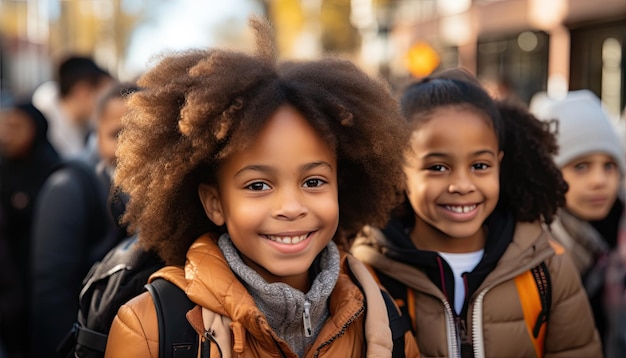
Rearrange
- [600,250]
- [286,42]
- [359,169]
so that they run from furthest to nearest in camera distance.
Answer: [286,42]
[600,250]
[359,169]

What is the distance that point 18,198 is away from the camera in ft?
17.3

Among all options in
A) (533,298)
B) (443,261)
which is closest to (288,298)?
(443,261)

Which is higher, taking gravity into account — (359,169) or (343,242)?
(359,169)

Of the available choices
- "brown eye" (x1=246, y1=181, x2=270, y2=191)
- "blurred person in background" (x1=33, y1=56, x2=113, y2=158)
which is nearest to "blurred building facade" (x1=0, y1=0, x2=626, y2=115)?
"blurred person in background" (x1=33, y1=56, x2=113, y2=158)

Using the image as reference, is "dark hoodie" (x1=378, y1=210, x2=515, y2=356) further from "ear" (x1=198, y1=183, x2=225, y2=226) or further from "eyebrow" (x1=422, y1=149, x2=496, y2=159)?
"ear" (x1=198, y1=183, x2=225, y2=226)

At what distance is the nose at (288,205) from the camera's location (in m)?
2.26

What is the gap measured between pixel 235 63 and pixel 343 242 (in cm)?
81

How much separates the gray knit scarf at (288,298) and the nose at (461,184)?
594 millimetres

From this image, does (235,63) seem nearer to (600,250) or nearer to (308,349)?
(308,349)

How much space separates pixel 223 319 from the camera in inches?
88.5

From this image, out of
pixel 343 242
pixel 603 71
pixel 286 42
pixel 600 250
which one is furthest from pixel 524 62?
pixel 343 242

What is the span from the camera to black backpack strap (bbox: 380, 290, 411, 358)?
2.46 meters

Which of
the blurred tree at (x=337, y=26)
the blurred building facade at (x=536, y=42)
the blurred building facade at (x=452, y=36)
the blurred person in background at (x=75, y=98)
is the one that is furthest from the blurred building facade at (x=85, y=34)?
the blurred person in background at (x=75, y=98)

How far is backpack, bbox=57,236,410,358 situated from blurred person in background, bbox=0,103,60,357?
2255mm
